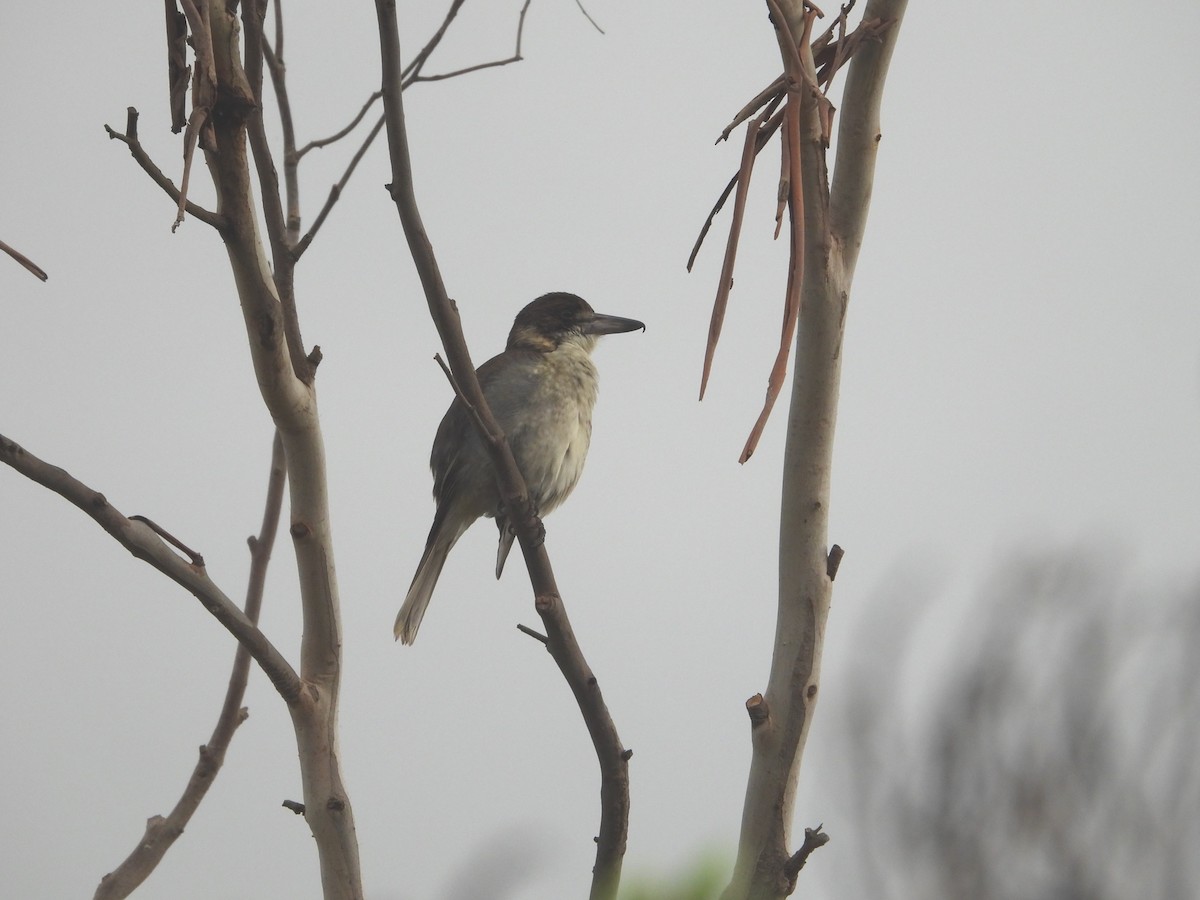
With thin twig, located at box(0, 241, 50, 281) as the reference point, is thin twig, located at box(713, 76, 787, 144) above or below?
above

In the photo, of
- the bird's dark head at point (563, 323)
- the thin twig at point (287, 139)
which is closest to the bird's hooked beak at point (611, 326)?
the bird's dark head at point (563, 323)

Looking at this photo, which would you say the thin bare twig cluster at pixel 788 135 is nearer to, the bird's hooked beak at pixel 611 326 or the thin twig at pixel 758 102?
the thin twig at pixel 758 102

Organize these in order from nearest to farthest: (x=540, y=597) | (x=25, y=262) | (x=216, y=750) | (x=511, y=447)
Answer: (x=25, y=262) → (x=540, y=597) → (x=216, y=750) → (x=511, y=447)

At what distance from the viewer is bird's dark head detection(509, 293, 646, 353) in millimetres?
5836

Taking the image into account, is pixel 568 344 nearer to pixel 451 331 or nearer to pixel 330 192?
Answer: pixel 330 192

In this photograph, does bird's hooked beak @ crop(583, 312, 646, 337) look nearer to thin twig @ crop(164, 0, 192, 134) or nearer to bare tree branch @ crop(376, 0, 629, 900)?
bare tree branch @ crop(376, 0, 629, 900)

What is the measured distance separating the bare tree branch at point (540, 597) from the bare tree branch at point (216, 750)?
96 cm

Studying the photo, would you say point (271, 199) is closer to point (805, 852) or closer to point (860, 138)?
point (860, 138)

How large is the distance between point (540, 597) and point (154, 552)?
0.81 metres

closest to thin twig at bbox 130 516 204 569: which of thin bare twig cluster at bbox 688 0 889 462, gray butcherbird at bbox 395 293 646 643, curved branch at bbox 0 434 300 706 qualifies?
curved branch at bbox 0 434 300 706

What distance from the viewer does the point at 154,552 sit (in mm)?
2186

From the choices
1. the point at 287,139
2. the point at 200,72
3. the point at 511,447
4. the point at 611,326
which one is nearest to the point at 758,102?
the point at 200,72

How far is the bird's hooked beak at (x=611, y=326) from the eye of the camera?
19.4 ft

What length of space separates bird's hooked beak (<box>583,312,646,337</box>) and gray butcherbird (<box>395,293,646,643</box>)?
384 millimetres
